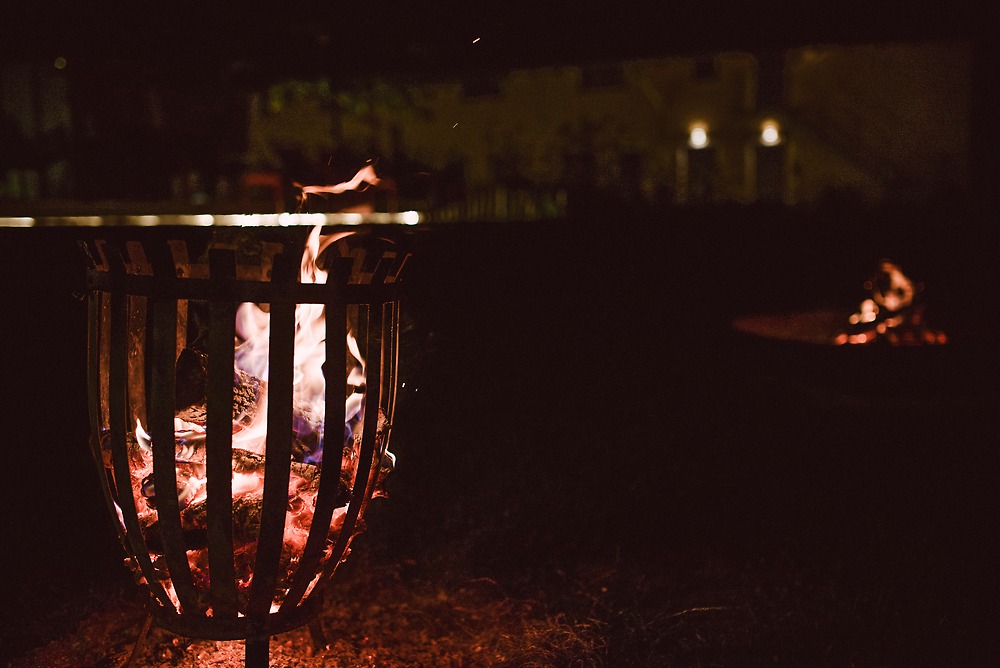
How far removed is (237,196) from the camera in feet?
29.2

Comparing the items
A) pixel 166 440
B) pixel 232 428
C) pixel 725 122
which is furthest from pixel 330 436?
pixel 725 122

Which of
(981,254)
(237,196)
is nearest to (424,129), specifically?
(237,196)

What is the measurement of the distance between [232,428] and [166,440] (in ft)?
0.44

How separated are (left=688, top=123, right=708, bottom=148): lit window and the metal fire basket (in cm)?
1863

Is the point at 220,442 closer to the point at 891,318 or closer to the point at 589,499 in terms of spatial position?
the point at 589,499

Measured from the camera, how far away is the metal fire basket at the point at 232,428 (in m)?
1.71

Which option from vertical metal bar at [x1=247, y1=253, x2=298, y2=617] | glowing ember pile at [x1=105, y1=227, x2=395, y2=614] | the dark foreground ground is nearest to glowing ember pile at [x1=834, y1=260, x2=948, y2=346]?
the dark foreground ground

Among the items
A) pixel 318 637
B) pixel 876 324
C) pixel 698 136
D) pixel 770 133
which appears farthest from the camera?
pixel 698 136

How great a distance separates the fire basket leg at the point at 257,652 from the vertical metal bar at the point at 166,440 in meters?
0.16

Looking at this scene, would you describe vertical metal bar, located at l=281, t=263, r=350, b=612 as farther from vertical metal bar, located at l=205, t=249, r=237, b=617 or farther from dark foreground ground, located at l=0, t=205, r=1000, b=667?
dark foreground ground, located at l=0, t=205, r=1000, b=667

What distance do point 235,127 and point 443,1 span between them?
5863mm

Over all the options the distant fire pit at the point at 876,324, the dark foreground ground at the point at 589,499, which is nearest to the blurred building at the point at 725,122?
the distant fire pit at the point at 876,324

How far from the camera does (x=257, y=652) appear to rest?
78.4 inches

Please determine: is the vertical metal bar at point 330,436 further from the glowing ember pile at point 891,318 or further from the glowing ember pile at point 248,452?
the glowing ember pile at point 891,318
